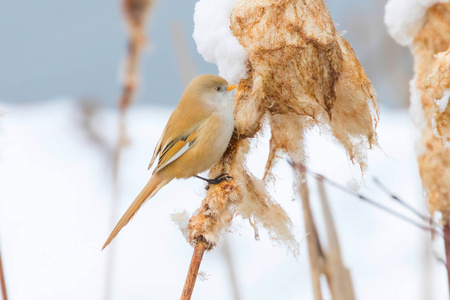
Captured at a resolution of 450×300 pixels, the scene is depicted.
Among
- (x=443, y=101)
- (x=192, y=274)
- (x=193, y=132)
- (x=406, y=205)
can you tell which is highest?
(x=193, y=132)

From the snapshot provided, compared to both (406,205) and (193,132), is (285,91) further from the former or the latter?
(193,132)

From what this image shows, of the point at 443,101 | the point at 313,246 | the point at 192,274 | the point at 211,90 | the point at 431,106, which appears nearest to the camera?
the point at 192,274

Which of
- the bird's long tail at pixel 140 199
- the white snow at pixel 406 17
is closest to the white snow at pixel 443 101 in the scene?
the white snow at pixel 406 17

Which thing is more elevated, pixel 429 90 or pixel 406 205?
pixel 429 90

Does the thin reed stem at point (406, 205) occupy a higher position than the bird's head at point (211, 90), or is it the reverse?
the bird's head at point (211, 90)

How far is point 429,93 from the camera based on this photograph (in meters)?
0.79

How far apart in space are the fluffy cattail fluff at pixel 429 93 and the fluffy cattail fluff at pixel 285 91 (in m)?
0.11

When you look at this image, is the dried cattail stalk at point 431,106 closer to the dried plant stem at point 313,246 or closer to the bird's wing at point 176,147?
the dried plant stem at point 313,246

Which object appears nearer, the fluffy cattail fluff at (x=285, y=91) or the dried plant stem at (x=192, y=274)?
the dried plant stem at (x=192, y=274)

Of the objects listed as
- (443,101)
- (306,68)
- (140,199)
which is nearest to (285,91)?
(306,68)

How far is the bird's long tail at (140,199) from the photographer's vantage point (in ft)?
2.64

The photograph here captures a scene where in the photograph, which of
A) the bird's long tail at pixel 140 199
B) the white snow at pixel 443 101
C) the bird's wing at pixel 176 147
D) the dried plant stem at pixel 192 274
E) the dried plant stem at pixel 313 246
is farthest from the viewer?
the bird's wing at pixel 176 147

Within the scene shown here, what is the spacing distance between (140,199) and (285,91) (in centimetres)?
31

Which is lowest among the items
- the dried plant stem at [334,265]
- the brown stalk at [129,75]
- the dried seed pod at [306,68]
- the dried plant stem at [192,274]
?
the dried plant stem at [192,274]
